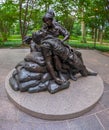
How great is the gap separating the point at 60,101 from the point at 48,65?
0.65 m

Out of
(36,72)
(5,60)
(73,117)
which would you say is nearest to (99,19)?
(5,60)

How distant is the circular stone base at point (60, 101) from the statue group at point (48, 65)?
4.3 inches

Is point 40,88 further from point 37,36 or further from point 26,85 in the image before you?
point 37,36

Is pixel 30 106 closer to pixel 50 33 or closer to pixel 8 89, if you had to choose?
pixel 8 89

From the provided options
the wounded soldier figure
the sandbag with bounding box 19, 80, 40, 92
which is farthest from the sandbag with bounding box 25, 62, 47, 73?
the sandbag with bounding box 19, 80, 40, 92

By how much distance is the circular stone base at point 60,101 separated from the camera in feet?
6.91

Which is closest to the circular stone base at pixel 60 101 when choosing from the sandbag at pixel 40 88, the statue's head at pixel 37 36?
the sandbag at pixel 40 88

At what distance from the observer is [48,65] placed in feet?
8.63

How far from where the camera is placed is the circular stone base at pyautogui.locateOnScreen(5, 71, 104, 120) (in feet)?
6.91

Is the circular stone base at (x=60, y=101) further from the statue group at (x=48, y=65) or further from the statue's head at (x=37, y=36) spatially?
the statue's head at (x=37, y=36)

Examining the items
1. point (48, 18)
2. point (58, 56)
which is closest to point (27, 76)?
point (58, 56)

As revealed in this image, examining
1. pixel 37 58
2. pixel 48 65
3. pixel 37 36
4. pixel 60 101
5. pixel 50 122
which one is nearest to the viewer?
pixel 50 122

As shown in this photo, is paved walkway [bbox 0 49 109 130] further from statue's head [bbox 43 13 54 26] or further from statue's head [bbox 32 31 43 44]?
statue's head [bbox 43 13 54 26]

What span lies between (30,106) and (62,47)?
45.3 inches
